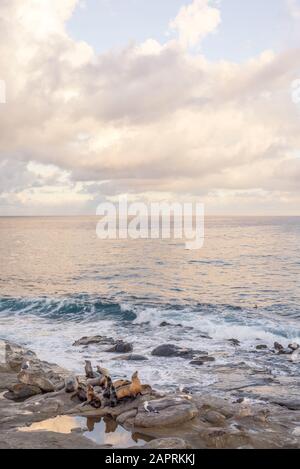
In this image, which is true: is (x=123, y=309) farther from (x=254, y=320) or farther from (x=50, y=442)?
(x=50, y=442)

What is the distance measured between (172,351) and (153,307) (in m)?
16.9

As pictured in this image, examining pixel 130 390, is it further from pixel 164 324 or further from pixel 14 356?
pixel 164 324

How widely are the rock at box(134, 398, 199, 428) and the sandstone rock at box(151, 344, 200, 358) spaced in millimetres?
10204

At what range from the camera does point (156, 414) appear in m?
16.2

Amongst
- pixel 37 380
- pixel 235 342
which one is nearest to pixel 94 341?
pixel 235 342

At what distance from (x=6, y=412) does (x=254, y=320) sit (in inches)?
1007

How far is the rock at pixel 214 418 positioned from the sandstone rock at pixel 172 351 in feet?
34.9

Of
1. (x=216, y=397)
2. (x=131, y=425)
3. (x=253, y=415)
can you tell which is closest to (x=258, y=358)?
(x=216, y=397)

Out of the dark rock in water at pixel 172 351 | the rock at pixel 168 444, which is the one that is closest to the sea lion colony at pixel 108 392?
the rock at pixel 168 444

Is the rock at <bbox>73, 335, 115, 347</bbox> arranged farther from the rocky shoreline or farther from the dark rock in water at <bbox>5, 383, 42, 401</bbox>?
the dark rock in water at <bbox>5, 383, 42, 401</bbox>

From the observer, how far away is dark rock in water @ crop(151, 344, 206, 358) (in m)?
27.3

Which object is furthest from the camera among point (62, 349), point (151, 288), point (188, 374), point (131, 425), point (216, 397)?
point (151, 288)

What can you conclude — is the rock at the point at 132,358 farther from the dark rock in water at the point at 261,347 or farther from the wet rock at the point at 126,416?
the wet rock at the point at 126,416

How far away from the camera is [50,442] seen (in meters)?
14.3
